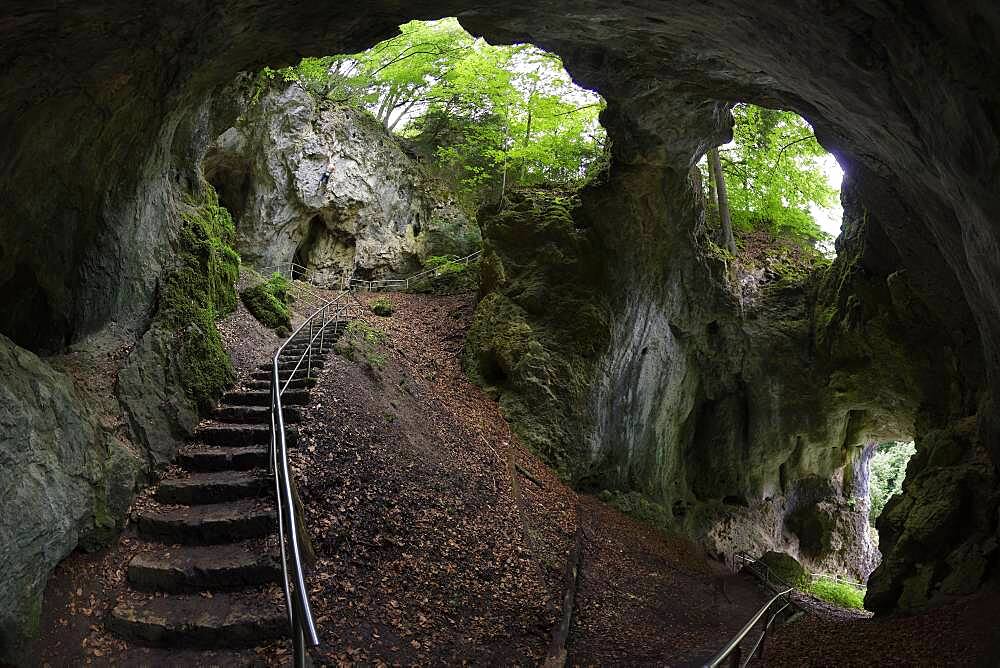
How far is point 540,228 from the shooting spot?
1421cm

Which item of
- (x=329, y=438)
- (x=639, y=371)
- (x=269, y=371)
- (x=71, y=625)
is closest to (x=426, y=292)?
(x=639, y=371)

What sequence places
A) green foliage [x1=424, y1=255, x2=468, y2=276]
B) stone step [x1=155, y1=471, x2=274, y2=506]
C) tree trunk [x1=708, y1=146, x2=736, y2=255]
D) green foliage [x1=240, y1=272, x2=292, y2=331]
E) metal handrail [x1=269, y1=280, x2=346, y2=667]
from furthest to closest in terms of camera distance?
green foliage [x1=424, y1=255, x2=468, y2=276] → tree trunk [x1=708, y1=146, x2=736, y2=255] → green foliage [x1=240, y1=272, x2=292, y2=331] → stone step [x1=155, y1=471, x2=274, y2=506] → metal handrail [x1=269, y1=280, x2=346, y2=667]

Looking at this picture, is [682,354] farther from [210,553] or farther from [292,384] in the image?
[210,553]

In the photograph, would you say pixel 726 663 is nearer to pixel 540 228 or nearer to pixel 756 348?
pixel 540 228

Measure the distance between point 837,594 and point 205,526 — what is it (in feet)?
56.5

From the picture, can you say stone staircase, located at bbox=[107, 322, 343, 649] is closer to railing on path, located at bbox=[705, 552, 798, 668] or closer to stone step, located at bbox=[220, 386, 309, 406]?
stone step, located at bbox=[220, 386, 309, 406]

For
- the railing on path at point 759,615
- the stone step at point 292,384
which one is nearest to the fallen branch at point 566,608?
the railing on path at point 759,615

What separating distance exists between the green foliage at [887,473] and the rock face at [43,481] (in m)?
34.2

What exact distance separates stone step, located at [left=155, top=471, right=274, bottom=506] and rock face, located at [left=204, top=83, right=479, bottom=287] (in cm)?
1705

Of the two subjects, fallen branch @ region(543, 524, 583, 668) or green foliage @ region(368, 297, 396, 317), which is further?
green foliage @ region(368, 297, 396, 317)

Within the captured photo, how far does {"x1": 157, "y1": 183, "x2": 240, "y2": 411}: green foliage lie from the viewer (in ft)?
27.1

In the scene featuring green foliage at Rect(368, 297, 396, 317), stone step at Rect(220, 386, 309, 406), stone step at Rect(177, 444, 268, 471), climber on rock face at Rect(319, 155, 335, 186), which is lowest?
stone step at Rect(177, 444, 268, 471)

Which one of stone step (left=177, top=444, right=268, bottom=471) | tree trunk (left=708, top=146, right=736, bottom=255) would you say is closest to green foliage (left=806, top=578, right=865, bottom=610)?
tree trunk (left=708, top=146, right=736, bottom=255)

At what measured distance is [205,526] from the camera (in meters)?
5.76
